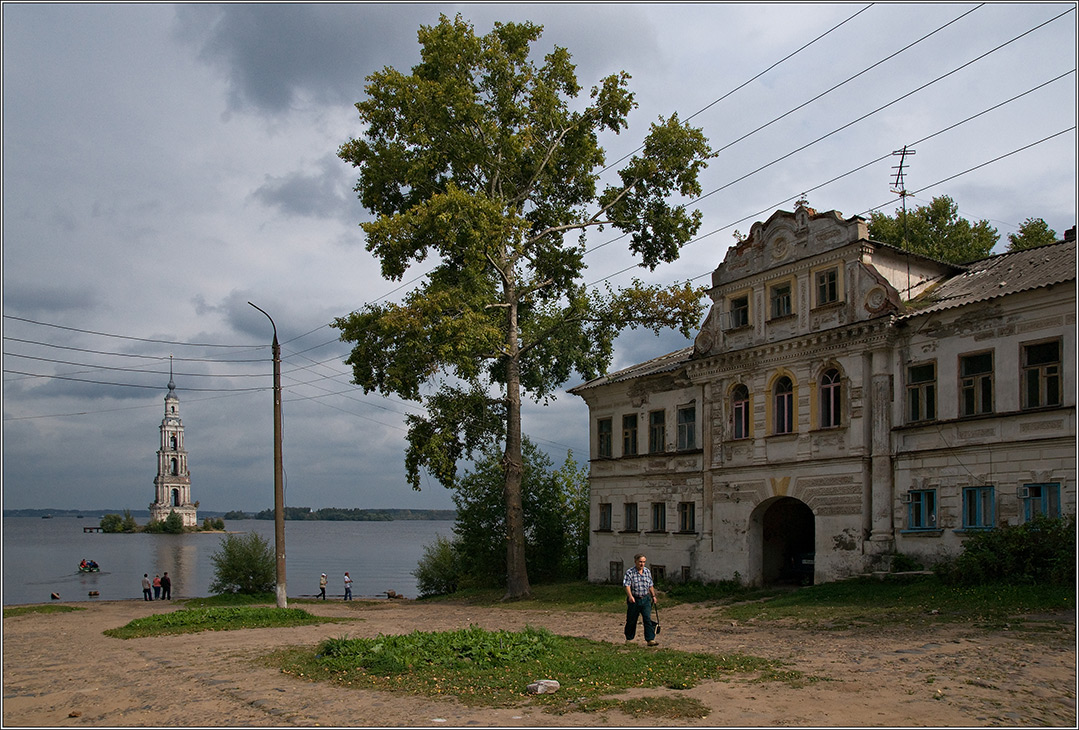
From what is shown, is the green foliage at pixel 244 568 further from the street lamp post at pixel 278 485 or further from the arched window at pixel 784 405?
the arched window at pixel 784 405

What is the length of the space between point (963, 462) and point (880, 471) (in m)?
2.46

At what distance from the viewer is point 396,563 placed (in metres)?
115

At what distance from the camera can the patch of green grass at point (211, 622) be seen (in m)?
22.9

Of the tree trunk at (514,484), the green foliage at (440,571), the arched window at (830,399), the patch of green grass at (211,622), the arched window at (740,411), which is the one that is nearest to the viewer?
the patch of green grass at (211,622)

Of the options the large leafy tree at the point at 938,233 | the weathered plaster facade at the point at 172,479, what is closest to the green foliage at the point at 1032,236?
the large leafy tree at the point at 938,233

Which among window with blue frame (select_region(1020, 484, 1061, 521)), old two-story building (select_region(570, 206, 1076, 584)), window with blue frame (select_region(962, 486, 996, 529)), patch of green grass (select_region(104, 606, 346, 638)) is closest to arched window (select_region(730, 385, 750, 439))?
old two-story building (select_region(570, 206, 1076, 584))

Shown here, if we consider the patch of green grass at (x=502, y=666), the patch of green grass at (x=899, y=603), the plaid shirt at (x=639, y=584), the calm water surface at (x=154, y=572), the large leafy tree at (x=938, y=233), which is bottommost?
the calm water surface at (x=154, y=572)

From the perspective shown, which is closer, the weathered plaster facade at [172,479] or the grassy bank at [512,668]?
the grassy bank at [512,668]

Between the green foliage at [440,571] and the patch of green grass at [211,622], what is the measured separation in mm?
21912

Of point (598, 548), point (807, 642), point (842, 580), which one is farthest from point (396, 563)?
point (807, 642)

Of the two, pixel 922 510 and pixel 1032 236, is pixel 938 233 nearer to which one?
pixel 1032 236

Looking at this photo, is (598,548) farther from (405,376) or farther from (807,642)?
(807,642)

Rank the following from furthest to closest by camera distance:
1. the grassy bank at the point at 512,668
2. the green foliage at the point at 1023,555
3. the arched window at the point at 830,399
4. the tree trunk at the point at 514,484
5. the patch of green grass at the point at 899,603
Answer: the tree trunk at the point at 514,484 < the arched window at the point at 830,399 < the green foliage at the point at 1023,555 < the patch of green grass at the point at 899,603 < the grassy bank at the point at 512,668

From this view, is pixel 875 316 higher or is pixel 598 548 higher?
pixel 875 316
